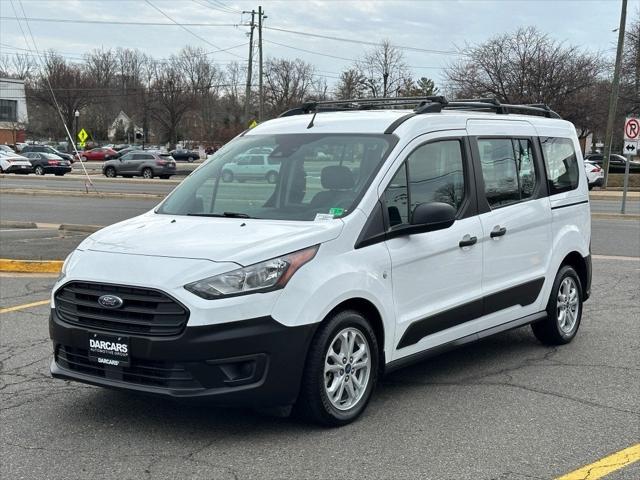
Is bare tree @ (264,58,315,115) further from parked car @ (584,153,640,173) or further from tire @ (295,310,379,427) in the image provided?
tire @ (295,310,379,427)

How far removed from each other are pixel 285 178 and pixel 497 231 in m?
1.73

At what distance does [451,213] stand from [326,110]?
5.83 ft

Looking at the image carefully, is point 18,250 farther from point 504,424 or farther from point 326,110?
point 504,424

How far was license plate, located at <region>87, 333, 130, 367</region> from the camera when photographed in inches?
164

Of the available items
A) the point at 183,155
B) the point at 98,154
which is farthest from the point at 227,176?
the point at 98,154

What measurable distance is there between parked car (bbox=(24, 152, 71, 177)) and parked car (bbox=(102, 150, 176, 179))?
4.81 meters

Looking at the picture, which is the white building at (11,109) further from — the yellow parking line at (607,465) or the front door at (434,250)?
the yellow parking line at (607,465)

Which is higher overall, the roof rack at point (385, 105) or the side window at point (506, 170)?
the roof rack at point (385, 105)

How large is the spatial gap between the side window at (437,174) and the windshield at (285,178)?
30 centimetres

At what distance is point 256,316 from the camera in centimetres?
408

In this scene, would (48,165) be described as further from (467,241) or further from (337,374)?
(337,374)

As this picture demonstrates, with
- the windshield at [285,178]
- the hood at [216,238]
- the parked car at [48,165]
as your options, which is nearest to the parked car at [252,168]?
the windshield at [285,178]

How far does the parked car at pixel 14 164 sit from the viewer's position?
4612cm

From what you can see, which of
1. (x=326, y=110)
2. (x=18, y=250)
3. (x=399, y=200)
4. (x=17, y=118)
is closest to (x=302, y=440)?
(x=399, y=200)
